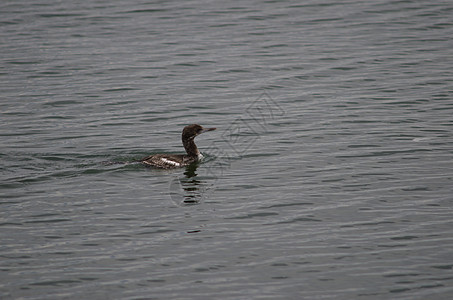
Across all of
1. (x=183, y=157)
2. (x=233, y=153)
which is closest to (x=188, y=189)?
(x=183, y=157)

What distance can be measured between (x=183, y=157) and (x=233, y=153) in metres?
1.27

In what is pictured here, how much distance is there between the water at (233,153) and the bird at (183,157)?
169 mm

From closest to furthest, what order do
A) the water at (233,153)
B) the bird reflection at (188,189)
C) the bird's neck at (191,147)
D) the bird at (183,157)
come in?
the water at (233,153) < the bird reflection at (188,189) < the bird at (183,157) < the bird's neck at (191,147)

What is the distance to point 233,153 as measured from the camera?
14.7m

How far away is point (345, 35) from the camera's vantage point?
23.7 metres

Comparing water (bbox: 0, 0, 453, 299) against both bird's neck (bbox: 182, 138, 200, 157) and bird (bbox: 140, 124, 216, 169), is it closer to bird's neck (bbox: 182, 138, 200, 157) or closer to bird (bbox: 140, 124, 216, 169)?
bird (bbox: 140, 124, 216, 169)

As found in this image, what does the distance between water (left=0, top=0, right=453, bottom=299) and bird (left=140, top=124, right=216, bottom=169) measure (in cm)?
17

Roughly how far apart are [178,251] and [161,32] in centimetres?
1652

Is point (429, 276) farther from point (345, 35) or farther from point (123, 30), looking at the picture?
point (123, 30)

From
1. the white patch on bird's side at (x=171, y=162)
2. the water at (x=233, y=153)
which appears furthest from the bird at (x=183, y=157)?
the water at (x=233, y=153)

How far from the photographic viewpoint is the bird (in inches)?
535

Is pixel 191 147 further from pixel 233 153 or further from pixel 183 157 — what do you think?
pixel 233 153

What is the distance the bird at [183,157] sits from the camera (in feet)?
44.6

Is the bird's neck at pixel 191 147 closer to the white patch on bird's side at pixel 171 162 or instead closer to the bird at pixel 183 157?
the bird at pixel 183 157
